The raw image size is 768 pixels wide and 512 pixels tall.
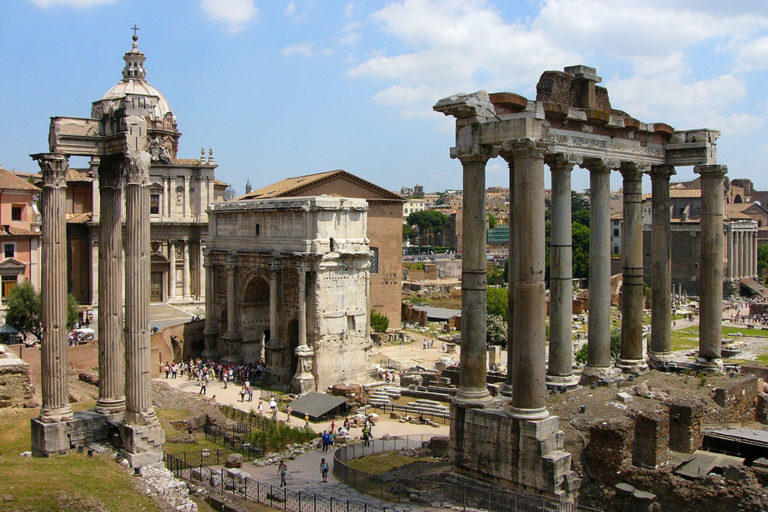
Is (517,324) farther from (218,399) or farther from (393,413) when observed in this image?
(218,399)

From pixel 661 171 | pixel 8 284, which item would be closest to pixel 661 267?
pixel 661 171

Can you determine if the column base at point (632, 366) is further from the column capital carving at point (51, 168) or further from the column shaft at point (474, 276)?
the column capital carving at point (51, 168)

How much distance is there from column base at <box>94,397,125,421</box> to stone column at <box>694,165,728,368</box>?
572 inches

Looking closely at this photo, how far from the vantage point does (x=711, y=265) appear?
2005 centimetres

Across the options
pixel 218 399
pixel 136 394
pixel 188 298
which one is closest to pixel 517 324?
pixel 136 394

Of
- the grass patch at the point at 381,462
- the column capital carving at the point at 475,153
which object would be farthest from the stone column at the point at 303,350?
the column capital carving at the point at 475,153

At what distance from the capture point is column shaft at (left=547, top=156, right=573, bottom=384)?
→ 17094mm

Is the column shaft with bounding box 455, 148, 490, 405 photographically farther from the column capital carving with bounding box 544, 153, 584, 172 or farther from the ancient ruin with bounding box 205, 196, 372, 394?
the ancient ruin with bounding box 205, 196, 372, 394

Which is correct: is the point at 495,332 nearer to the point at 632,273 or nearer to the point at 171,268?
the point at 171,268

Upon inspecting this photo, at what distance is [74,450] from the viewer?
16781mm

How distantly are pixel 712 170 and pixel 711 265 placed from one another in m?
2.46

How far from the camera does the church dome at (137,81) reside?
4997 cm

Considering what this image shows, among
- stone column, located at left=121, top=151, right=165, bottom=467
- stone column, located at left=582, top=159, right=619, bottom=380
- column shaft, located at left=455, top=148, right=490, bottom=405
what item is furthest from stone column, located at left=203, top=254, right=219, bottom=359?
column shaft, located at left=455, top=148, right=490, bottom=405

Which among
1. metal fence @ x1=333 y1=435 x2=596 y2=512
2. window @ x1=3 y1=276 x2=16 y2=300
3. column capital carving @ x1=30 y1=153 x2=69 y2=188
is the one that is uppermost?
column capital carving @ x1=30 y1=153 x2=69 y2=188
